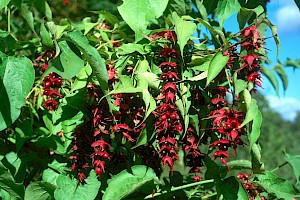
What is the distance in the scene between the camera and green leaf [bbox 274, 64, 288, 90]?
1902 millimetres

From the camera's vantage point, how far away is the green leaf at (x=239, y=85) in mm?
918

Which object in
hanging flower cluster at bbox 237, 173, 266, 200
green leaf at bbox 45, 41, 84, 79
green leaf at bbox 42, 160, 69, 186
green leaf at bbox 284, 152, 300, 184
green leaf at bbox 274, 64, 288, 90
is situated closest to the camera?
green leaf at bbox 45, 41, 84, 79

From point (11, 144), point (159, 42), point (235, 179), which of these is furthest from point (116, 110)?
point (11, 144)

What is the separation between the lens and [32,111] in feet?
4.39

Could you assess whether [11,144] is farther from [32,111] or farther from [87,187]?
[87,187]

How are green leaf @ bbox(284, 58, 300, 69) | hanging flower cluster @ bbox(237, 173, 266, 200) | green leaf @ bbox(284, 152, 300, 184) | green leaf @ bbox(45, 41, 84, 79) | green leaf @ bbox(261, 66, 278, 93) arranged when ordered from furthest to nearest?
green leaf @ bbox(284, 58, 300, 69)
green leaf @ bbox(261, 66, 278, 93)
green leaf @ bbox(284, 152, 300, 184)
hanging flower cluster @ bbox(237, 173, 266, 200)
green leaf @ bbox(45, 41, 84, 79)

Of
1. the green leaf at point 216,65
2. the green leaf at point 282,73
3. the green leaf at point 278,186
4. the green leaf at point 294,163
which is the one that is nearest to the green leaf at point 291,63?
the green leaf at point 282,73

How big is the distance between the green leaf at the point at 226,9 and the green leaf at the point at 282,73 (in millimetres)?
Result: 831

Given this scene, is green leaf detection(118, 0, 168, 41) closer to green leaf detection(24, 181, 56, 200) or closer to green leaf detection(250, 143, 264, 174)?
green leaf detection(250, 143, 264, 174)

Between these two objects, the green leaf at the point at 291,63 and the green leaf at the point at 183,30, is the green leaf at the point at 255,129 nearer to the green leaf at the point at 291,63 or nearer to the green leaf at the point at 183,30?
the green leaf at the point at 183,30

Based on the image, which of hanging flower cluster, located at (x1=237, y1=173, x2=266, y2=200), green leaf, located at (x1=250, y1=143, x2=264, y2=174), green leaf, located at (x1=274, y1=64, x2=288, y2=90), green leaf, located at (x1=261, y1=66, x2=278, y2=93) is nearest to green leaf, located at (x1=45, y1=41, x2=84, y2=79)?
green leaf, located at (x1=250, y1=143, x2=264, y2=174)

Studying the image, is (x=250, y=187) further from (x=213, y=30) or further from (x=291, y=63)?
(x=291, y=63)

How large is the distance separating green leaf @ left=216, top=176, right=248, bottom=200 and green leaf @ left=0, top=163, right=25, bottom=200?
1.35 feet

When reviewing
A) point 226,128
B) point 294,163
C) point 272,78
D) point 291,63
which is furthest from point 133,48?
point 291,63
